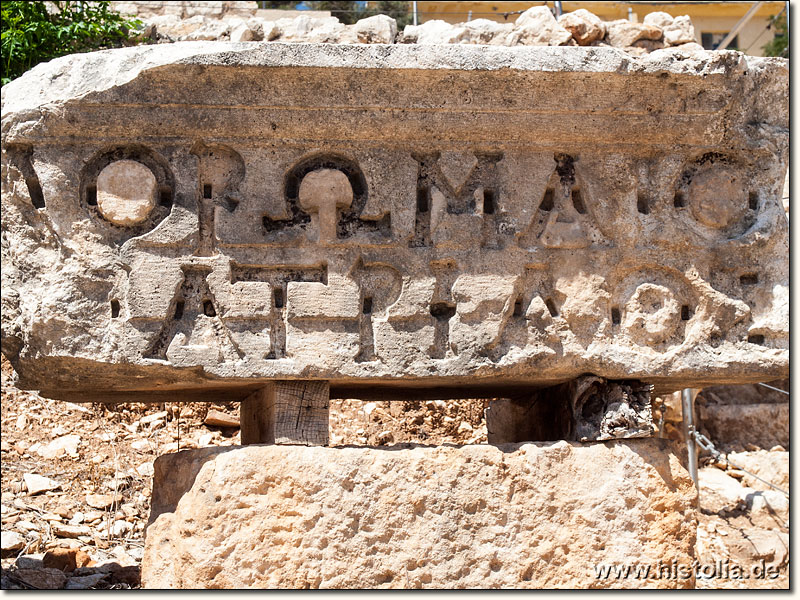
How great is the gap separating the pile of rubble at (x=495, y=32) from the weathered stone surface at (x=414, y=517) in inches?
66.6

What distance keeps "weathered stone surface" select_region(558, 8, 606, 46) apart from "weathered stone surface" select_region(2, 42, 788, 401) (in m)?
0.79

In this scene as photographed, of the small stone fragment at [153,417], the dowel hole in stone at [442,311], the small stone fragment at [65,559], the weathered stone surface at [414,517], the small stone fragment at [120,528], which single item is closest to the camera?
the weathered stone surface at [414,517]

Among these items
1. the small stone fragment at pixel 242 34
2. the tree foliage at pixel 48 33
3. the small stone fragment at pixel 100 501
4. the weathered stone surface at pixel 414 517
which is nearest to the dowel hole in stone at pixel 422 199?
the weathered stone surface at pixel 414 517

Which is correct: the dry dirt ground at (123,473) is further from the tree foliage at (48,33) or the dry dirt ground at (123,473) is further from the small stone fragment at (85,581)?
the tree foliage at (48,33)

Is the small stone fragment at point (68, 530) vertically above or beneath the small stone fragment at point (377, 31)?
beneath

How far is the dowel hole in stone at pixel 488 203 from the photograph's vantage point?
368 centimetres

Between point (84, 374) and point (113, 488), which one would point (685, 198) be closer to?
point (84, 374)

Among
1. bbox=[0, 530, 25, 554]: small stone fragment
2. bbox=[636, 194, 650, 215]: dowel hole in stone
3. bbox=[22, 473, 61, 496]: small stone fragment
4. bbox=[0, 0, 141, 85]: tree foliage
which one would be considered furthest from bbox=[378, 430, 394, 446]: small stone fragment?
bbox=[636, 194, 650, 215]: dowel hole in stone

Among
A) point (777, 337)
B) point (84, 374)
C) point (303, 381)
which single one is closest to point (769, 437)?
point (777, 337)

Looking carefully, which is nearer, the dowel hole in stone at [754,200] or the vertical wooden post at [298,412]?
the vertical wooden post at [298,412]

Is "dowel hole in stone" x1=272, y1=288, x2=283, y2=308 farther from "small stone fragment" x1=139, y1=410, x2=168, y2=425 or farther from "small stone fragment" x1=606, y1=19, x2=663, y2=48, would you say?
"small stone fragment" x1=139, y1=410, x2=168, y2=425

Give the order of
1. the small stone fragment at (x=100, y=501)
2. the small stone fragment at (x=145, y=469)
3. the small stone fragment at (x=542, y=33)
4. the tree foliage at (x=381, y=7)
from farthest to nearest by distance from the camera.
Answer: the tree foliage at (x=381, y=7), the small stone fragment at (x=145, y=469), the small stone fragment at (x=100, y=501), the small stone fragment at (x=542, y=33)

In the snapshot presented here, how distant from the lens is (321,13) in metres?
8.23

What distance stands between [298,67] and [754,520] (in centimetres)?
497
